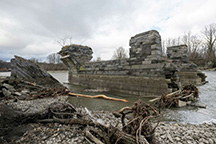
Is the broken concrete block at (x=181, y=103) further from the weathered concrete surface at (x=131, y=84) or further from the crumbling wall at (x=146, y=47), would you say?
the crumbling wall at (x=146, y=47)

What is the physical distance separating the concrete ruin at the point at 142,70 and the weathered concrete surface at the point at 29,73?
3282 mm

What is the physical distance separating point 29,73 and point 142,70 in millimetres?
6209

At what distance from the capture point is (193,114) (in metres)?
Result: 3.21

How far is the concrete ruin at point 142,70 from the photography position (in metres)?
5.16

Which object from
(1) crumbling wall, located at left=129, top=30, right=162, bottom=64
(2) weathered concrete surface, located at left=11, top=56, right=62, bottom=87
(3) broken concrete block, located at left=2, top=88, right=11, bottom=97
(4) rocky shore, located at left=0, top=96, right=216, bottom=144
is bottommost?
Result: (4) rocky shore, located at left=0, top=96, right=216, bottom=144

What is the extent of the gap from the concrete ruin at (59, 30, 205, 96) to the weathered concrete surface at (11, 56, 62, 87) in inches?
129

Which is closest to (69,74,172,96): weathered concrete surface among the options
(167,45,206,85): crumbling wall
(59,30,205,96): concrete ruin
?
(59,30,205,96): concrete ruin

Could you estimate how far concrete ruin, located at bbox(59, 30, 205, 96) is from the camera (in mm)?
5163

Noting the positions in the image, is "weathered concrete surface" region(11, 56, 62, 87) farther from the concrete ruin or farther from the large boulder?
the large boulder

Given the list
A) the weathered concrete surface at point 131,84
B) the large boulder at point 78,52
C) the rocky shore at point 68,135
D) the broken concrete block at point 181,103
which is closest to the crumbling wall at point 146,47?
the weathered concrete surface at point 131,84

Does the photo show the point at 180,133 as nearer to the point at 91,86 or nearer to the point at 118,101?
the point at 118,101

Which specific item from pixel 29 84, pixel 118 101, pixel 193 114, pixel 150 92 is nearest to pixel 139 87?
pixel 150 92

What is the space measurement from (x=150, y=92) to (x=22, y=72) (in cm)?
677

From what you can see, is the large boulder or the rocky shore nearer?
the rocky shore
